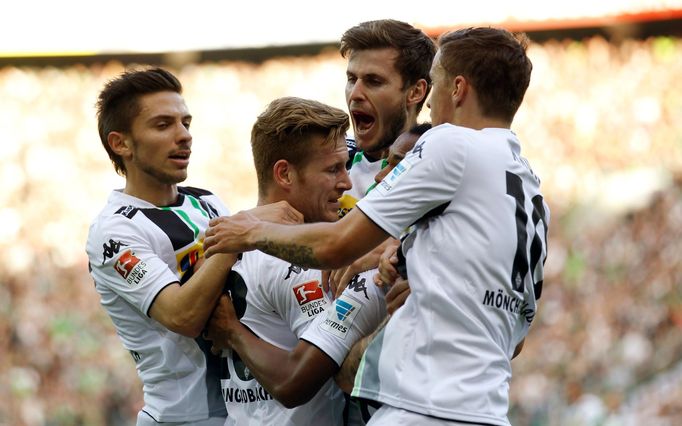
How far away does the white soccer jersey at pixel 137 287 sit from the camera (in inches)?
179

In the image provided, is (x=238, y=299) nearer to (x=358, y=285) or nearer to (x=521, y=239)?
(x=358, y=285)

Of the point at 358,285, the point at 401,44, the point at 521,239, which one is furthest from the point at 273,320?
the point at 401,44

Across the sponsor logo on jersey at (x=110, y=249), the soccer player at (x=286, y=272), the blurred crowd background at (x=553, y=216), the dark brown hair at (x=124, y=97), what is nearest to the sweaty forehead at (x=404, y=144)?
the soccer player at (x=286, y=272)

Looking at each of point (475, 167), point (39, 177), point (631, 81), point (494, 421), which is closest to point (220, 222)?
point (475, 167)

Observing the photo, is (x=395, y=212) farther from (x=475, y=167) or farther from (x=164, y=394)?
(x=164, y=394)

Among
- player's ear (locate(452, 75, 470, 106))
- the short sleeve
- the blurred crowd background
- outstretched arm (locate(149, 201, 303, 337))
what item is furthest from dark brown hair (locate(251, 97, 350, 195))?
the blurred crowd background

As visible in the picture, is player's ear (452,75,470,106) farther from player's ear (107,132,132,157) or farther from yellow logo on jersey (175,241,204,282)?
player's ear (107,132,132,157)

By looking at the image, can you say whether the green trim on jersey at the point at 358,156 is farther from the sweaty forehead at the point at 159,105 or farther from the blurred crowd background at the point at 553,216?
the blurred crowd background at the point at 553,216

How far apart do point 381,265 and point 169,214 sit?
143 cm

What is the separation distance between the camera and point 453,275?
133 inches

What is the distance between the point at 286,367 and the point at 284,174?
2.47ft

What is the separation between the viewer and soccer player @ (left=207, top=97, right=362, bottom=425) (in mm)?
3912

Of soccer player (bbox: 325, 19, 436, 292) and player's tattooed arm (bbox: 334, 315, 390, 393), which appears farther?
soccer player (bbox: 325, 19, 436, 292)

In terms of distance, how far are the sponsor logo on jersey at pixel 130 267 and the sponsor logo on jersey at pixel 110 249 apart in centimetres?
5
